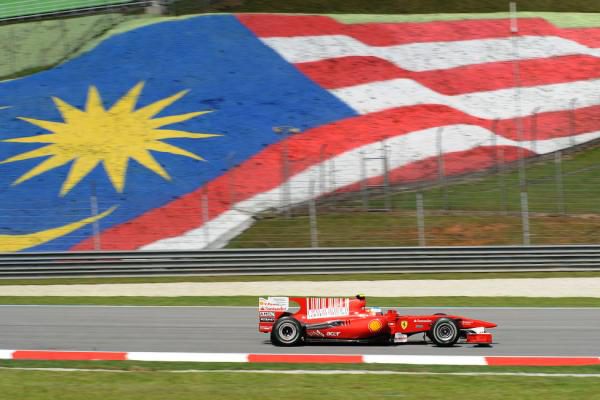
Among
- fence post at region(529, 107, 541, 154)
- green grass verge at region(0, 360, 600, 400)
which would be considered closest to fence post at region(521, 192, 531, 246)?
fence post at region(529, 107, 541, 154)

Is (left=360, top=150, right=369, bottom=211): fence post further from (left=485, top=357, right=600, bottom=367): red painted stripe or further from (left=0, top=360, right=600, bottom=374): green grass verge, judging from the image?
(left=0, top=360, right=600, bottom=374): green grass verge

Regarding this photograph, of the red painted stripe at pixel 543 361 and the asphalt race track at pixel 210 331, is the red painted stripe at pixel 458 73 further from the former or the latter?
the red painted stripe at pixel 543 361

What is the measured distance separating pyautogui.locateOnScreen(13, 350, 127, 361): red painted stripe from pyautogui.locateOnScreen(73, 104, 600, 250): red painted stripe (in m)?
10.5

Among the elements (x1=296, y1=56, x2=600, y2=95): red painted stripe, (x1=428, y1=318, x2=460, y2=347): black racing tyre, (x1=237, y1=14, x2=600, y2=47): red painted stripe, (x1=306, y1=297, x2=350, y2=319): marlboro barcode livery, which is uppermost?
(x1=237, y1=14, x2=600, y2=47): red painted stripe

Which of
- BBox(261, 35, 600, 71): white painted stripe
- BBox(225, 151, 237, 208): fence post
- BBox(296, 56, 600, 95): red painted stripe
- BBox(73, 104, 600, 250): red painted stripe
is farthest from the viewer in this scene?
BBox(261, 35, 600, 71): white painted stripe

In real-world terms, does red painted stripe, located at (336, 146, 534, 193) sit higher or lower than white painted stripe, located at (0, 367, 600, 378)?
higher

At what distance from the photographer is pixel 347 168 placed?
2492cm

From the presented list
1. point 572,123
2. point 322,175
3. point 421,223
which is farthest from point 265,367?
point 572,123

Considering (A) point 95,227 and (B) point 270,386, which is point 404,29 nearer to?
(A) point 95,227

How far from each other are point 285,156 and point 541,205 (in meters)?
7.90

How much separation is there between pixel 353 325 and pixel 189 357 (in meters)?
2.09

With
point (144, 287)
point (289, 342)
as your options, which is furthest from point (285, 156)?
point (289, 342)

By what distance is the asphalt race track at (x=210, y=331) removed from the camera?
11.1 meters

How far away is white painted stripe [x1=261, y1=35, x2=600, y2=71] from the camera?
3166 cm
